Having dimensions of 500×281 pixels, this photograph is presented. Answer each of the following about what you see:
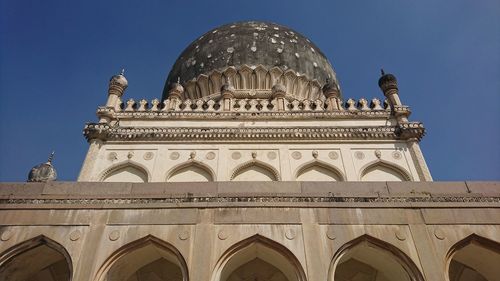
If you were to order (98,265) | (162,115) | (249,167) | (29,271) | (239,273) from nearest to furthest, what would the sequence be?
(98,265) < (29,271) < (239,273) < (249,167) < (162,115)

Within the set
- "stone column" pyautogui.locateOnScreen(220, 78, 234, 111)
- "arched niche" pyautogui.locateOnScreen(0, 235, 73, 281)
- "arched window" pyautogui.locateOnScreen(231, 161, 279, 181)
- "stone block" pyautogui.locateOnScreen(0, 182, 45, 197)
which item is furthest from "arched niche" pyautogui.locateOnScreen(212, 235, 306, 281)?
"stone column" pyautogui.locateOnScreen(220, 78, 234, 111)

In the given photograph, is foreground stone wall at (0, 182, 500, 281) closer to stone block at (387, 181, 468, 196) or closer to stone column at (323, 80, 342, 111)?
stone block at (387, 181, 468, 196)

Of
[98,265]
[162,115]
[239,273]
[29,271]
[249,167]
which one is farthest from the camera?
[162,115]

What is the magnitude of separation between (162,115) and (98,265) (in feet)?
21.5

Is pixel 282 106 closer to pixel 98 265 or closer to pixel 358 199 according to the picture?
pixel 358 199

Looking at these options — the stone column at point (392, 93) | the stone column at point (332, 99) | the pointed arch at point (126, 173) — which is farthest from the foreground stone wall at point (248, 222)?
the stone column at point (332, 99)

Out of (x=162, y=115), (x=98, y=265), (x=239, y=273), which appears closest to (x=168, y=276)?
(x=239, y=273)

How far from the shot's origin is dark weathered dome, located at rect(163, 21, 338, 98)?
50.0 ft

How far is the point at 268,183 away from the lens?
21.7ft

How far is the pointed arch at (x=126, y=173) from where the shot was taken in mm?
10453

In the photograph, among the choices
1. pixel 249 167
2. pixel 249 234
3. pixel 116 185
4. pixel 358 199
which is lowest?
pixel 249 234

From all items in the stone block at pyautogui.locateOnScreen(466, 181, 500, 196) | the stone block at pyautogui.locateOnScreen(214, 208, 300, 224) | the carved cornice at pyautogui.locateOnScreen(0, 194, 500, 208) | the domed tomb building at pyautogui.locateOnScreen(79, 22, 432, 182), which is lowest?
the stone block at pyautogui.locateOnScreen(214, 208, 300, 224)

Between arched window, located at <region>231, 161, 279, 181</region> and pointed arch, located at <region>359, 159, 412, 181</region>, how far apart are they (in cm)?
216

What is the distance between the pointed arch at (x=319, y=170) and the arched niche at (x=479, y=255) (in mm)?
4233
